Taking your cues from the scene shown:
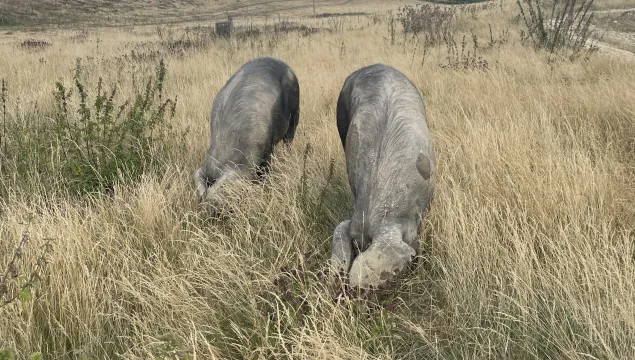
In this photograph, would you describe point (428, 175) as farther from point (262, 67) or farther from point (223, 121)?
point (262, 67)

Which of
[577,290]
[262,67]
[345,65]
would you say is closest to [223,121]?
[262,67]

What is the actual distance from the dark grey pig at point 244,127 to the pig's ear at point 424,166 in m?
1.46

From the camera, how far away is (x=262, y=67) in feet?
14.1

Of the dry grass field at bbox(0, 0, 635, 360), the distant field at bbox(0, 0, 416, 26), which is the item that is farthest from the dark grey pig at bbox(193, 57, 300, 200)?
the distant field at bbox(0, 0, 416, 26)

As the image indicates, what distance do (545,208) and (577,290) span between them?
35.3 inches

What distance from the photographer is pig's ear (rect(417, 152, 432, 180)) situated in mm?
2424

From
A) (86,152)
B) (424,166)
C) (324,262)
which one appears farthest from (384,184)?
(86,152)

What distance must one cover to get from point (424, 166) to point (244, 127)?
1.65 m

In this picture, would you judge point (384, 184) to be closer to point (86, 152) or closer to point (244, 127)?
point (244, 127)

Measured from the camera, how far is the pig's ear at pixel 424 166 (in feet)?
7.95

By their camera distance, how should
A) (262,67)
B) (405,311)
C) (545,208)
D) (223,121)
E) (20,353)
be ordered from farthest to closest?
(262,67) → (223,121) → (545,208) → (405,311) → (20,353)

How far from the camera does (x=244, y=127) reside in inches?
138

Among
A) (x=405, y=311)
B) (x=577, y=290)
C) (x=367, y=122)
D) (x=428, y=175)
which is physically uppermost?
(x=367, y=122)

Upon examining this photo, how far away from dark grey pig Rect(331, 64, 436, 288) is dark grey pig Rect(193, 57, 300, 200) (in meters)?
0.94
